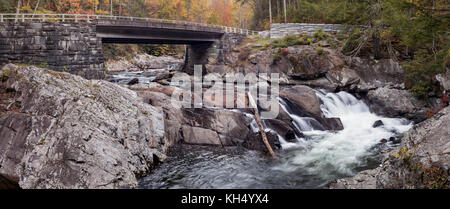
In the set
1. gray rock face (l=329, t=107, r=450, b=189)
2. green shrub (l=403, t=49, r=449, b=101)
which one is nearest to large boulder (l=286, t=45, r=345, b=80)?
green shrub (l=403, t=49, r=449, b=101)

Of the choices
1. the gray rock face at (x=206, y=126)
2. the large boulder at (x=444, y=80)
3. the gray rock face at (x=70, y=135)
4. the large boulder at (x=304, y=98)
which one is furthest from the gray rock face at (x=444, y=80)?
the gray rock face at (x=70, y=135)

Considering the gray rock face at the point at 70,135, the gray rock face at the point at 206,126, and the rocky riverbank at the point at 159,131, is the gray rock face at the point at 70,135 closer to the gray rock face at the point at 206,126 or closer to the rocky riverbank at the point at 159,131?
the rocky riverbank at the point at 159,131

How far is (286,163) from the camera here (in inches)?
456

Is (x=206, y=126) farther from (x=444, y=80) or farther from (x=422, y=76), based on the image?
(x=444, y=80)

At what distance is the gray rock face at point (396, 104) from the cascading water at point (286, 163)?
340 centimetres

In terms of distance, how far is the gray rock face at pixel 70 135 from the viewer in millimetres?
7781

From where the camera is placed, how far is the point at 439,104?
19.7 metres

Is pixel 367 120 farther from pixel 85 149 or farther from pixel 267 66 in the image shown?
pixel 85 149

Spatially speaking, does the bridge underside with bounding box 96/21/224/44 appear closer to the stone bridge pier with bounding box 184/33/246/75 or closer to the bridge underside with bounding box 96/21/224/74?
the bridge underside with bounding box 96/21/224/74

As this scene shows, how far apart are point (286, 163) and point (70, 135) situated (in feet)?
26.5

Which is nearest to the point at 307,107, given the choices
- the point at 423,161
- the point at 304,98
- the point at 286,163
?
the point at 304,98

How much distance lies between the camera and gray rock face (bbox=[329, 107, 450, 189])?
522cm

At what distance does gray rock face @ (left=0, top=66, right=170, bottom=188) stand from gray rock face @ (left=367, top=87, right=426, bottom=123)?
Result: 16.7m
